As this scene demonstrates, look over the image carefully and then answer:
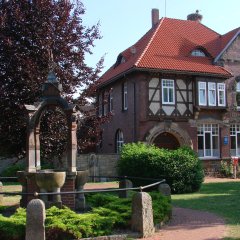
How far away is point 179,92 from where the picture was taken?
1083 inches

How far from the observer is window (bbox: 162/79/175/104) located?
27.0 metres

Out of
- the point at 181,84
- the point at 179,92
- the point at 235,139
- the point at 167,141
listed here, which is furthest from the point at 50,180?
the point at 235,139

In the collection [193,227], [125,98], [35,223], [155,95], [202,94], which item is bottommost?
[193,227]

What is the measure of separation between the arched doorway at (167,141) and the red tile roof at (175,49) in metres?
4.54

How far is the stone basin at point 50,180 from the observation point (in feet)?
34.1

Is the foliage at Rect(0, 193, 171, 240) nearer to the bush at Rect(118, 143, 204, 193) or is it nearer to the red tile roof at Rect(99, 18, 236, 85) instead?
the bush at Rect(118, 143, 204, 193)

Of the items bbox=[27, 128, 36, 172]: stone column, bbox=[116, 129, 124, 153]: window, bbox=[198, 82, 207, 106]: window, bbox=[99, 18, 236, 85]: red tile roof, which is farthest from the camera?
bbox=[116, 129, 124, 153]: window

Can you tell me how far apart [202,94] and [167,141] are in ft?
12.9

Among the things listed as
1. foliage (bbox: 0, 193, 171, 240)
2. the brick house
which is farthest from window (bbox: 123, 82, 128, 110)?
foliage (bbox: 0, 193, 171, 240)

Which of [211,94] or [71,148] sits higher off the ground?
[211,94]

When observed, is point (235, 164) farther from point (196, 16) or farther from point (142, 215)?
point (142, 215)

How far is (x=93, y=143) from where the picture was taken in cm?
1572

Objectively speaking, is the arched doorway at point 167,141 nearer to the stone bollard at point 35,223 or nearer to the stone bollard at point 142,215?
the stone bollard at point 142,215

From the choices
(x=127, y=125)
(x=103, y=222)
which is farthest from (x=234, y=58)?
(x=103, y=222)
